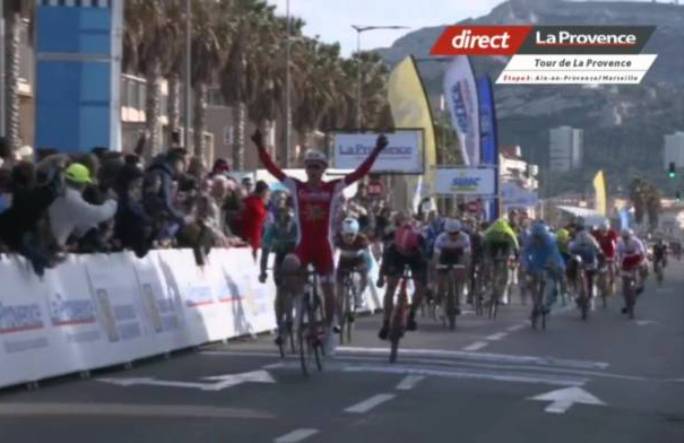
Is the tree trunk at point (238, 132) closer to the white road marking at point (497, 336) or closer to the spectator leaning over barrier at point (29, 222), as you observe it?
the white road marking at point (497, 336)

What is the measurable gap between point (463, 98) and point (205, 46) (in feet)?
26.6

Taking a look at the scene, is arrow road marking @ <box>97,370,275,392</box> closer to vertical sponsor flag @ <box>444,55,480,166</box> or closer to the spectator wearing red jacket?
the spectator wearing red jacket

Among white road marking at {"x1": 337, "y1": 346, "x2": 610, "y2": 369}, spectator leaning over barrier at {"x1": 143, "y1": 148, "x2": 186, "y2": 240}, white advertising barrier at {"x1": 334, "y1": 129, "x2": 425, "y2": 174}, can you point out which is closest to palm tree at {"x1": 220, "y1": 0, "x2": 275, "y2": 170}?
white advertising barrier at {"x1": 334, "y1": 129, "x2": 425, "y2": 174}

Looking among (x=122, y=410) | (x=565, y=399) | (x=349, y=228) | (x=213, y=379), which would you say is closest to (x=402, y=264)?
(x=349, y=228)

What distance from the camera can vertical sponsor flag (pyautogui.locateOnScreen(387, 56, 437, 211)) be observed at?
55.7 m

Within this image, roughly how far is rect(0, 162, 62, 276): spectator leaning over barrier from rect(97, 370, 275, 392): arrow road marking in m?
1.29

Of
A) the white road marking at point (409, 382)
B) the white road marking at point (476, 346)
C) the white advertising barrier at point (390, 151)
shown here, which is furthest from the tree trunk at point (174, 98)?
the white road marking at point (409, 382)

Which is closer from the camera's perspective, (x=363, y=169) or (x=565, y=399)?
(x=565, y=399)

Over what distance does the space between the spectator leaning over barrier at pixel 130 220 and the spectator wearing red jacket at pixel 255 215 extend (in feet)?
18.1

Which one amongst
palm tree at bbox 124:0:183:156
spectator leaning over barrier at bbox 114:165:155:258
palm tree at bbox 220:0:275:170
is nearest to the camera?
spectator leaning over barrier at bbox 114:165:155:258

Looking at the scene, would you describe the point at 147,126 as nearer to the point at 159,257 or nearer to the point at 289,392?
the point at 159,257

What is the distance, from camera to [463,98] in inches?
2242

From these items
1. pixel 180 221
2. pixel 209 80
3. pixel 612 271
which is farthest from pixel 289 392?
pixel 209 80

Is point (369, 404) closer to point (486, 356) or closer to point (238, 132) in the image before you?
point (486, 356)
